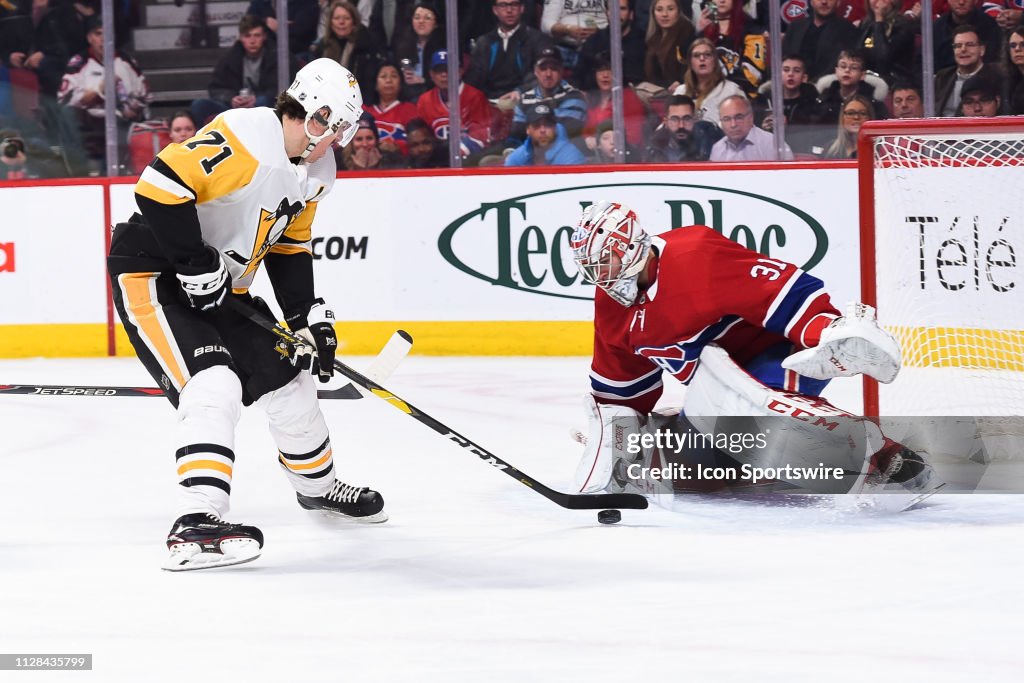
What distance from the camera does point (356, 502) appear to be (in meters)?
2.96

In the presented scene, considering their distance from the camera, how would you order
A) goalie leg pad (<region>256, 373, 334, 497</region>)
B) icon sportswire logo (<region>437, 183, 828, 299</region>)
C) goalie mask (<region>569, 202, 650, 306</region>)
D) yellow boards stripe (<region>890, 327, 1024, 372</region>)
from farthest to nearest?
icon sportswire logo (<region>437, 183, 828, 299</region>) < yellow boards stripe (<region>890, 327, 1024, 372</region>) < goalie mask (<region>569, 202, 650, 306</region>) < goalie leg pad (<region>256, 373, 334, 497</region>)

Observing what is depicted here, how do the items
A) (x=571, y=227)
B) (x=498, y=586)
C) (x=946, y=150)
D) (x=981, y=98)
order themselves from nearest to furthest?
1. (x=498, y=586)
2. (x=946, y=150)
3. (x=981, y=98)
4. (x=571, y=227)

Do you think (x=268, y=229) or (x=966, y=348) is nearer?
(x=268, y=229)

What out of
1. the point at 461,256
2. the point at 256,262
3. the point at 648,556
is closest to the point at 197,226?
the point at 256,262

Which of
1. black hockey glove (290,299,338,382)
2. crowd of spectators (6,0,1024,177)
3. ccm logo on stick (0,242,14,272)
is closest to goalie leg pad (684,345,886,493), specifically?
black hockey glove (290,299,338,382)

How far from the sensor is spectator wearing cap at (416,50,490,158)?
602 centimetres

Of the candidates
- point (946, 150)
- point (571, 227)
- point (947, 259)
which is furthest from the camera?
point (571, 227)

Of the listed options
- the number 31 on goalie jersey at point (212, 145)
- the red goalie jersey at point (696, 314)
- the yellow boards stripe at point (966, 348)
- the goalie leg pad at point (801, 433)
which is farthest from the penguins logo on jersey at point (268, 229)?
the yellow boards stripe at point (966, 348)

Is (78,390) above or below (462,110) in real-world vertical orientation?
below

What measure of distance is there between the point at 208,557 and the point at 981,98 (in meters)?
4.23

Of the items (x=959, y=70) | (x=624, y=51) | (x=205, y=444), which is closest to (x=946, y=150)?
(x=205, y=444)

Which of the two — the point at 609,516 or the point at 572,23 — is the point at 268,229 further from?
the point at 572,23
